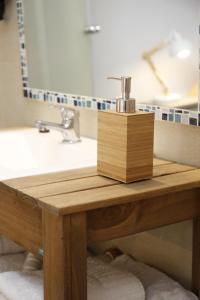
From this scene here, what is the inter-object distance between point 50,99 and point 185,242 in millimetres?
789

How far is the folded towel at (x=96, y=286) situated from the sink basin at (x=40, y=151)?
304 mm

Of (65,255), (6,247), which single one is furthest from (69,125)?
(65,255)

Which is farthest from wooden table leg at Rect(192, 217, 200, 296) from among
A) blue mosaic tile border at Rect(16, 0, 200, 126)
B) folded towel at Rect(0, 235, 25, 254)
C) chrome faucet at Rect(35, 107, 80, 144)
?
folded towel at Rect(0, 235, 25, 254)

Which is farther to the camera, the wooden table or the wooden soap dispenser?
the wooden soap dispenser

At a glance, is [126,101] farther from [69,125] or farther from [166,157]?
[69,125]

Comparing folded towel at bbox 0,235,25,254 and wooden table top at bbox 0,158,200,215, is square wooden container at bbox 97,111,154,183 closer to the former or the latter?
wooden table top at bbox 0,158,200,215

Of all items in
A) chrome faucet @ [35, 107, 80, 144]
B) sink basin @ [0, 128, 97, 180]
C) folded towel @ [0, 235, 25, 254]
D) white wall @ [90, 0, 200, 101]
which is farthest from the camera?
folded towel @ [0, 235, 25, 254]

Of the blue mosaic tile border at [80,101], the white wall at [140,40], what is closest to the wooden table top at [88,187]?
the blue mosaic tile border at [80,101]

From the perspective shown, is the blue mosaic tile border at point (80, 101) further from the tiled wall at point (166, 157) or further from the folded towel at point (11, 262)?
the folded towel at point (11, 262)

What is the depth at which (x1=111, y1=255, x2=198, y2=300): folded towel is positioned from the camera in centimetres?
144

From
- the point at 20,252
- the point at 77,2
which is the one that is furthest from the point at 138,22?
the point at 20,252

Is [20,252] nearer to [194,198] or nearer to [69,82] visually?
[69,82]

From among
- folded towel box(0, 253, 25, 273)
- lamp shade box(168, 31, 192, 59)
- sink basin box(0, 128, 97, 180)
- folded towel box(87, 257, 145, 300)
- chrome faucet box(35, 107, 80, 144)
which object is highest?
lamp shade box(168, 31, 192, 59)

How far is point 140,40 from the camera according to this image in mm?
1503
